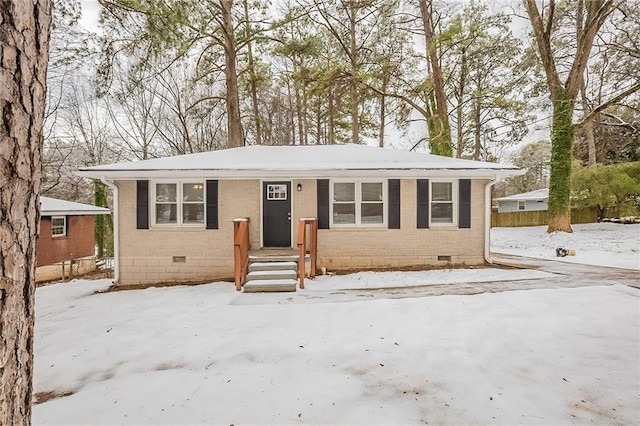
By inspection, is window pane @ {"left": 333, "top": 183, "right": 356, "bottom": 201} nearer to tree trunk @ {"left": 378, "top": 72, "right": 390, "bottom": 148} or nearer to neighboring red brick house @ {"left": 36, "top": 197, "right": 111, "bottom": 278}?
tree trunk @ {"left": 378, "top": 72, "right": 390, "bottom": 148}

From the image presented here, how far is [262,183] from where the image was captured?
8.14 m

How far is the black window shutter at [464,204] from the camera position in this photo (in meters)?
8.16

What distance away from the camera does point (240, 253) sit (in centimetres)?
683

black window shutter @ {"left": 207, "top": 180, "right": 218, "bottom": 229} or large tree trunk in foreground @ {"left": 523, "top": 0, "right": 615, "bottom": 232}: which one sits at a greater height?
large tree trunk in foreground @ {"left": 523, "top": 0, "right": 615, "bottom": 232}

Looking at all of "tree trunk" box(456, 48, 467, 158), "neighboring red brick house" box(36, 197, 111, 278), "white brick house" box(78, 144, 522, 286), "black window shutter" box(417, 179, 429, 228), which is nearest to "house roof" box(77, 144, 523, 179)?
"white brick house" box(78, 144, 522, 286)

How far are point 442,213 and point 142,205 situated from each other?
7.87 metres

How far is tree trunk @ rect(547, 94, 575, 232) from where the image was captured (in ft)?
40.5

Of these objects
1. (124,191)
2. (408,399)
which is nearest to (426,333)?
(408,399)

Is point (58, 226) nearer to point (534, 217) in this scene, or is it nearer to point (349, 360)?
point (349, 360)

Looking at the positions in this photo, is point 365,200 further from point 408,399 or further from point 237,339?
point 408,399

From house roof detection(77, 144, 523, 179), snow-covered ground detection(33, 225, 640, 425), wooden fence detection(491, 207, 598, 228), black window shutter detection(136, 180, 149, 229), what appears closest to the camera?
snow-covered ground detection(33, 225, 640, 425)

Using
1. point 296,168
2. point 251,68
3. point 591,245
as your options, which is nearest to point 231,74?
point 251,68

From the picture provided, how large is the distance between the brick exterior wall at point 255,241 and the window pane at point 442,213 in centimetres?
23

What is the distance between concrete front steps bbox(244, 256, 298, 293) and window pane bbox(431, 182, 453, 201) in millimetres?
4121
